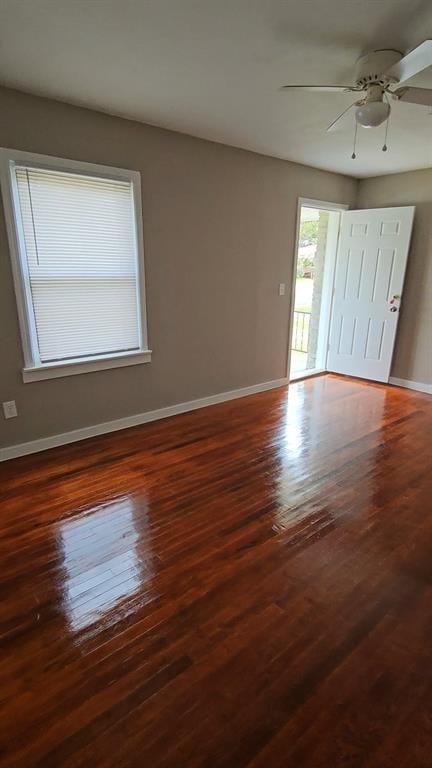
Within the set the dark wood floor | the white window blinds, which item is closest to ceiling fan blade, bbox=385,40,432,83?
the white window blinds

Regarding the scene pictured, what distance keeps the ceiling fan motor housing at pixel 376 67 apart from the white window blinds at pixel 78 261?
5.83 feet

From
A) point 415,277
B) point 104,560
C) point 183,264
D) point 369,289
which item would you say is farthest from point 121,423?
point 415,277

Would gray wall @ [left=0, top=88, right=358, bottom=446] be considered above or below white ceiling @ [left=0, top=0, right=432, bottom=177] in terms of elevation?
below

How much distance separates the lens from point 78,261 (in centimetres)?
294

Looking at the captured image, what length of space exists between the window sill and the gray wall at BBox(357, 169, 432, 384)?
3.19m

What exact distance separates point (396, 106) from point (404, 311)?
2562 millimetres

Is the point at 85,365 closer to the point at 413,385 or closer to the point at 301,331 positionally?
the point at 413,385

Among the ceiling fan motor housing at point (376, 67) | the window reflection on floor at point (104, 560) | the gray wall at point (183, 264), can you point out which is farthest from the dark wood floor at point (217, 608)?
the ceiling fan motor housing at point (376, 67)

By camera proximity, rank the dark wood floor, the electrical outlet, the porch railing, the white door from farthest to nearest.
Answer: the porch railing, the white door, the electrical outlet, the dark wood floor

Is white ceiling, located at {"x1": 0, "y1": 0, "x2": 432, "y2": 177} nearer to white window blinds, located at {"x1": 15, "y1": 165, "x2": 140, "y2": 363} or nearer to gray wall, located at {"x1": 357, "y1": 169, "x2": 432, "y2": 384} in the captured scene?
white window blinds, located at {"x1": 15, "y1": 165, "x2": 140, "y2": 363}

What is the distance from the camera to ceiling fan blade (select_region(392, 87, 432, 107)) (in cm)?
194

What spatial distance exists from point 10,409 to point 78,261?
1214 millimetres

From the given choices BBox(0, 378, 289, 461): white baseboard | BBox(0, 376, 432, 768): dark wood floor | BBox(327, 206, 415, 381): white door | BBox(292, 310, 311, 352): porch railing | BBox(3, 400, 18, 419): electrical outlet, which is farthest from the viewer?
BBox(292, 310, 311, 352): porch railing

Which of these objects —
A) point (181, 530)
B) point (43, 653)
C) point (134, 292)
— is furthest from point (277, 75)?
point (43, 653)
